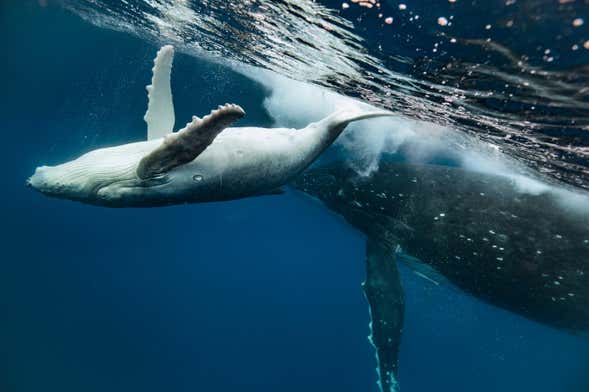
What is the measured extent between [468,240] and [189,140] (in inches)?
312

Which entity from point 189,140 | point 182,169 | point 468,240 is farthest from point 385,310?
point 189,140

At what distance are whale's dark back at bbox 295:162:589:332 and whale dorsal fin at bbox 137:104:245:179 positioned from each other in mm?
7369

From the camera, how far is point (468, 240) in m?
9.09

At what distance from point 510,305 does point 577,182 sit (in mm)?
3738

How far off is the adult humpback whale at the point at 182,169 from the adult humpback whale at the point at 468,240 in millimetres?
5905

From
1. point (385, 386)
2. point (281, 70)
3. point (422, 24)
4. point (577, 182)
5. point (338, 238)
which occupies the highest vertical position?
point (422, 24)

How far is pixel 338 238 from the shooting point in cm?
5803

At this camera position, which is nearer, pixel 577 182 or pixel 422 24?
pixel 422 24

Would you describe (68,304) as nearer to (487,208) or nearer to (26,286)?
(26,286)

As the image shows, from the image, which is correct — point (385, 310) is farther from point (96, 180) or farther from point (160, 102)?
point (96, 180)

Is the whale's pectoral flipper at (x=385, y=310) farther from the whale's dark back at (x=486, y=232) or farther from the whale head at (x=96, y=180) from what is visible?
the whale head at (x=96, y=180)

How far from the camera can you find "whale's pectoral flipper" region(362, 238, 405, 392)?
929cm

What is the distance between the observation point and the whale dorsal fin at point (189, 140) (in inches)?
124

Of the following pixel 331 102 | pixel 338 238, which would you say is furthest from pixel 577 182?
pixel 338 238
